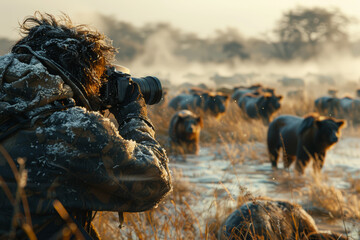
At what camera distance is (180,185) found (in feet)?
19.6

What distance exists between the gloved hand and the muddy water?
2796 mm

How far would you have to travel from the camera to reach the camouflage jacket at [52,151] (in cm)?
149

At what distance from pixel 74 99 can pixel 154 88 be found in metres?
0.47

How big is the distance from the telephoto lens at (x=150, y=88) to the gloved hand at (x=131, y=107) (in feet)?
0.40

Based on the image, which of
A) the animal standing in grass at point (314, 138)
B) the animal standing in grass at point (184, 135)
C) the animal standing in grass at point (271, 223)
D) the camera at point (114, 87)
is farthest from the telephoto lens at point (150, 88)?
the animal standing in grass at point (184, 135)

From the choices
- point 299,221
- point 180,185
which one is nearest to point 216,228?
point 299,221

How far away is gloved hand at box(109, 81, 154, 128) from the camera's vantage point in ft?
6.00

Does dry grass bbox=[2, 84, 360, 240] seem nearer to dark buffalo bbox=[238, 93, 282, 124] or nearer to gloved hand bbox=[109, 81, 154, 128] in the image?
gloved hand bbox=[109, 81, 154, 128]

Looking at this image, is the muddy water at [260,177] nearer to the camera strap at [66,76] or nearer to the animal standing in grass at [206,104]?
the camera strap at [66,76]

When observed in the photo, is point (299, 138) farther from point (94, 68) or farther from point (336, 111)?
point (336, 111)

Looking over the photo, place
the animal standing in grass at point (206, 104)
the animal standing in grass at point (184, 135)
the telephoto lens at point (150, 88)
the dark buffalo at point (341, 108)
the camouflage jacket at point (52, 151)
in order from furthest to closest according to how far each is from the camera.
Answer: the dark buffalo at point (341, 108) → the animal standing in grass at point (206, 104) → the animal standing in grass at point (184, 135) → the telephoto lens at point (150, 88) → the camouflage jacket at point (52, 151)

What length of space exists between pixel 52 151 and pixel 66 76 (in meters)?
0.28

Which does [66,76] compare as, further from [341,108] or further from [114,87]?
[341,108]

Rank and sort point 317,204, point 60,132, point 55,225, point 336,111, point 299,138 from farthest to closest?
point 336,111, point 299,138, point 317,204, point 55,225, point 60,132
